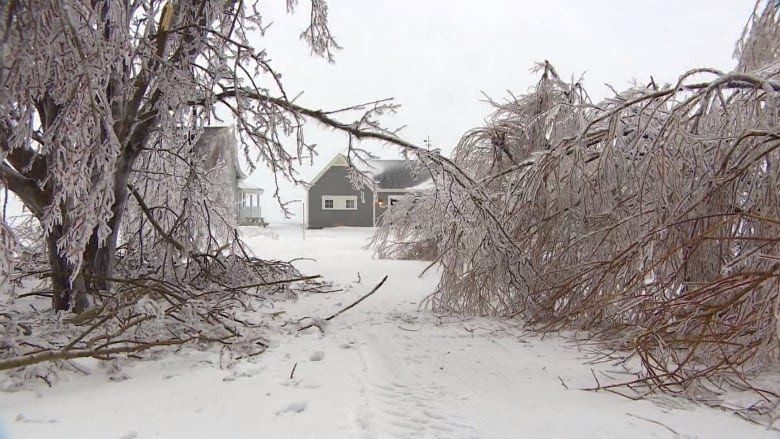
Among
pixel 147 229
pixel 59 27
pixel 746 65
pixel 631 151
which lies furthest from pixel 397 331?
pixel 147 229

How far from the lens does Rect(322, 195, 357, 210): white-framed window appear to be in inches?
1067

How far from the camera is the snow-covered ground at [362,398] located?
7.57ft

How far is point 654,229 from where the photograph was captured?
11.2ft

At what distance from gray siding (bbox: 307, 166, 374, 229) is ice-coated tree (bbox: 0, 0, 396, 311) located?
19.6 metres

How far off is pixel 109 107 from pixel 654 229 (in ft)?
13.0

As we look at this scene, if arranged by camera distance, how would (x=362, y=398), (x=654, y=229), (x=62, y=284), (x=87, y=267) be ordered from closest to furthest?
(x=362, y=398)
(x=654, y=229)
(x=62, y=284)
(x=87, y=267)

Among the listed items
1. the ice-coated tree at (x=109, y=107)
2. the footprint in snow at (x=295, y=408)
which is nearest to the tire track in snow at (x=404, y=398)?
the footprint in snow at (x=295, y=408)

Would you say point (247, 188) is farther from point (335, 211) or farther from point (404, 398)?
point (404, 398)

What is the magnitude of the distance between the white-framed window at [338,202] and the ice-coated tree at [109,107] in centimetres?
1966

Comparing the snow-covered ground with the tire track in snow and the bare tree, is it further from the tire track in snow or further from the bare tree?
the bare tree

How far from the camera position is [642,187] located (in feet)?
12.4

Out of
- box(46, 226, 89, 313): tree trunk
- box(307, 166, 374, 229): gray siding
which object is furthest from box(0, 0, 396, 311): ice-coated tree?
box(307, 166, 374, 229): gray siding

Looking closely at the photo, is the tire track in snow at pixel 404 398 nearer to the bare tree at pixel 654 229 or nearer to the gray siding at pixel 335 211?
the bare tree at pixel 654 229

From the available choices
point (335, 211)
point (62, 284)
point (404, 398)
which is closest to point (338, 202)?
point (335, 211)
